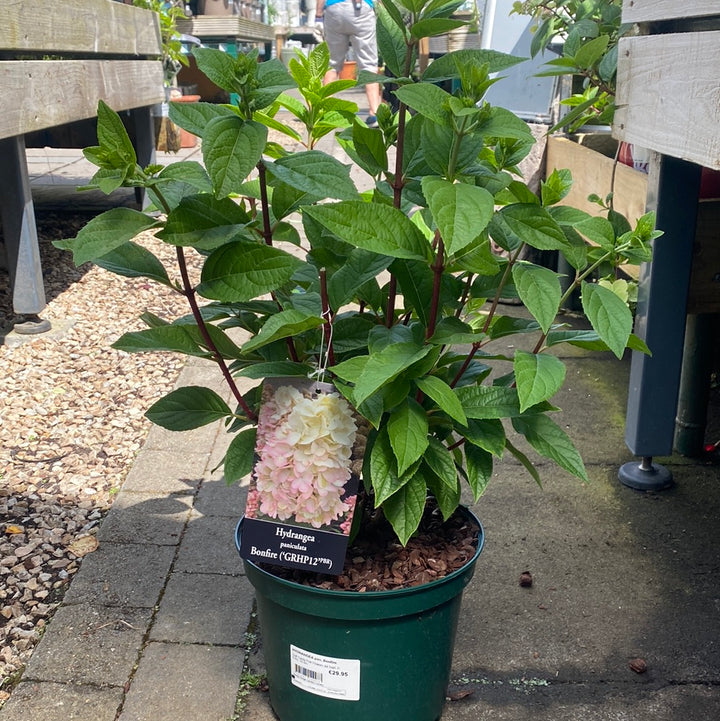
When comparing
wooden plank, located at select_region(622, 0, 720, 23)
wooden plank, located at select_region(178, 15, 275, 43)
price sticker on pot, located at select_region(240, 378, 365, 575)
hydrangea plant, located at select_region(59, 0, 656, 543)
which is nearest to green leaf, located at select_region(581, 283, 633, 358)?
hydrangea plant, located at select_region(59, 0, 656, 543)

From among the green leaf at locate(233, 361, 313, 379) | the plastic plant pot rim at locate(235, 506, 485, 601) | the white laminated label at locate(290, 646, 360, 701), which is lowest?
the white laminated label at locate(290, 646, 360, 701)

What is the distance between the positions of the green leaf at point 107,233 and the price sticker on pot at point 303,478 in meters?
0.31

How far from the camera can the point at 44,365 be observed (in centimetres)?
314

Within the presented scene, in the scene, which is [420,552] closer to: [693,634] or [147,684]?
[147,684]

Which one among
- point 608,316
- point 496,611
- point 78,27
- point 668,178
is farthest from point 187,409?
point 78,27

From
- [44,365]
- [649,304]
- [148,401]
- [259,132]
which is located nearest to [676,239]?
[649,304]

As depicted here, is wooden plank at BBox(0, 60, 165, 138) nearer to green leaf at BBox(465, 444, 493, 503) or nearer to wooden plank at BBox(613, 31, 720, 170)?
wooden plank at BBox(613, 31, 720, 170)

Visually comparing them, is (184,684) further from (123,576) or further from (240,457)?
(240,457)

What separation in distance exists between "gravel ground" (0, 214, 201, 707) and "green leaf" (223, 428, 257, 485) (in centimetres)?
70

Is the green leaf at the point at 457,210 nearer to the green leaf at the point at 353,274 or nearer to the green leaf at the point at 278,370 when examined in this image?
the green leaf at the point at 353,274

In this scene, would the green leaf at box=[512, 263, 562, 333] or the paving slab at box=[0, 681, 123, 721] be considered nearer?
the green leaf at box=[512, 263, 562, 333]

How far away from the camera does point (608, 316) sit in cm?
122

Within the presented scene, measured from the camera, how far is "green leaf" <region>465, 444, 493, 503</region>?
54.5 inches

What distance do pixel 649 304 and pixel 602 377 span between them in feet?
3.66
